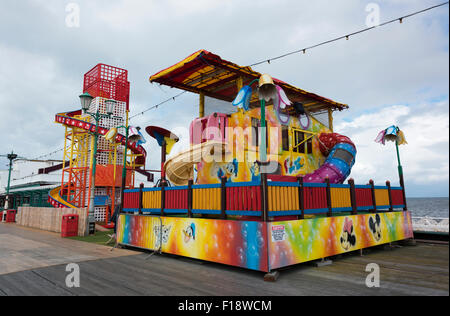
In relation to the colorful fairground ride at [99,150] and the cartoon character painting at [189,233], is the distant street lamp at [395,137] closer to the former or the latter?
the cartoon character painting at [189,233]

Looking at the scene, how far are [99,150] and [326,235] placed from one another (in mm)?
24069

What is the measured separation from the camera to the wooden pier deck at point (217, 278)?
5.81 m

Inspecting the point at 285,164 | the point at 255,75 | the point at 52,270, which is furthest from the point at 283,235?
the point at 255,75

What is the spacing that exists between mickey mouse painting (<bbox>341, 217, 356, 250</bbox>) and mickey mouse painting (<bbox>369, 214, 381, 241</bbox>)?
1370 millimetres

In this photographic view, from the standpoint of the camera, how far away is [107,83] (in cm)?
2838

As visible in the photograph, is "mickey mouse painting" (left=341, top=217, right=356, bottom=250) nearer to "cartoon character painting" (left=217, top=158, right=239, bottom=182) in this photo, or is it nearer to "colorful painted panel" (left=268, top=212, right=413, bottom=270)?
"colorful painted panel" (left=268, top=212, right=413, bottom=270)

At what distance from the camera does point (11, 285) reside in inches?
247

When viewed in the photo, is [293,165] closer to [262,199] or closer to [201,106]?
[201,106]

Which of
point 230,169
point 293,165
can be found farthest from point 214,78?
point 293,165

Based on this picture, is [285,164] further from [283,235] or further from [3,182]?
[3,182]

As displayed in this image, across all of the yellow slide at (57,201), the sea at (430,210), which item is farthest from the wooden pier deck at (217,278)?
the sea at (430,210)

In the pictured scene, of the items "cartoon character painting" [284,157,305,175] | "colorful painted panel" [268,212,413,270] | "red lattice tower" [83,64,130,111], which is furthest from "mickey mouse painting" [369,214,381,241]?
"red lattice tower" [83,64,130,111]

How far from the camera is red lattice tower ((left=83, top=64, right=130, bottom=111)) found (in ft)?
91.7

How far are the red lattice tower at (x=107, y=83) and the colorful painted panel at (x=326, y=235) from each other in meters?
25.4
